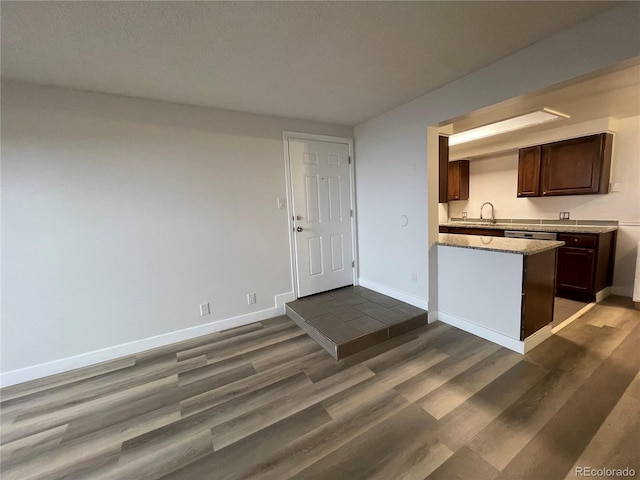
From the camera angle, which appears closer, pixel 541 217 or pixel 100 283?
pixel 100 283

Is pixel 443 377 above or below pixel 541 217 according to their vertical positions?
below

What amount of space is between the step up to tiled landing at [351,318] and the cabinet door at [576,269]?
2.13 m

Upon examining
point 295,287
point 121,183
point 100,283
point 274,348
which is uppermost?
point 121,183

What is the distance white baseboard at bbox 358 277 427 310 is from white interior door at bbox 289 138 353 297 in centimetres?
26

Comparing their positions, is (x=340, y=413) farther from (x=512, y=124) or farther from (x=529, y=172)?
(x=529, y=172)

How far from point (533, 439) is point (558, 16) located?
254 cm

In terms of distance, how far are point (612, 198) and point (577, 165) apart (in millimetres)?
610

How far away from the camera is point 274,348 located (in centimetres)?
261

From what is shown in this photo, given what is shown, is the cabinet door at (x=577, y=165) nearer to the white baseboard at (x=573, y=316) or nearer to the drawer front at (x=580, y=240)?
the drawer front at (x=580, y=240)

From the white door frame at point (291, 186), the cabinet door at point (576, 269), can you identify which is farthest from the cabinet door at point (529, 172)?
the white door frame at point (291, 186)

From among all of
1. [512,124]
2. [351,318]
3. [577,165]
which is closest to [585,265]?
[577,165]

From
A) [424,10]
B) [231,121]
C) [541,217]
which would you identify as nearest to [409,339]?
[424,10]

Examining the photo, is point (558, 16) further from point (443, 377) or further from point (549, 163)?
point (549, 163)

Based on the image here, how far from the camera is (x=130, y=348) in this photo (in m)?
2.59
